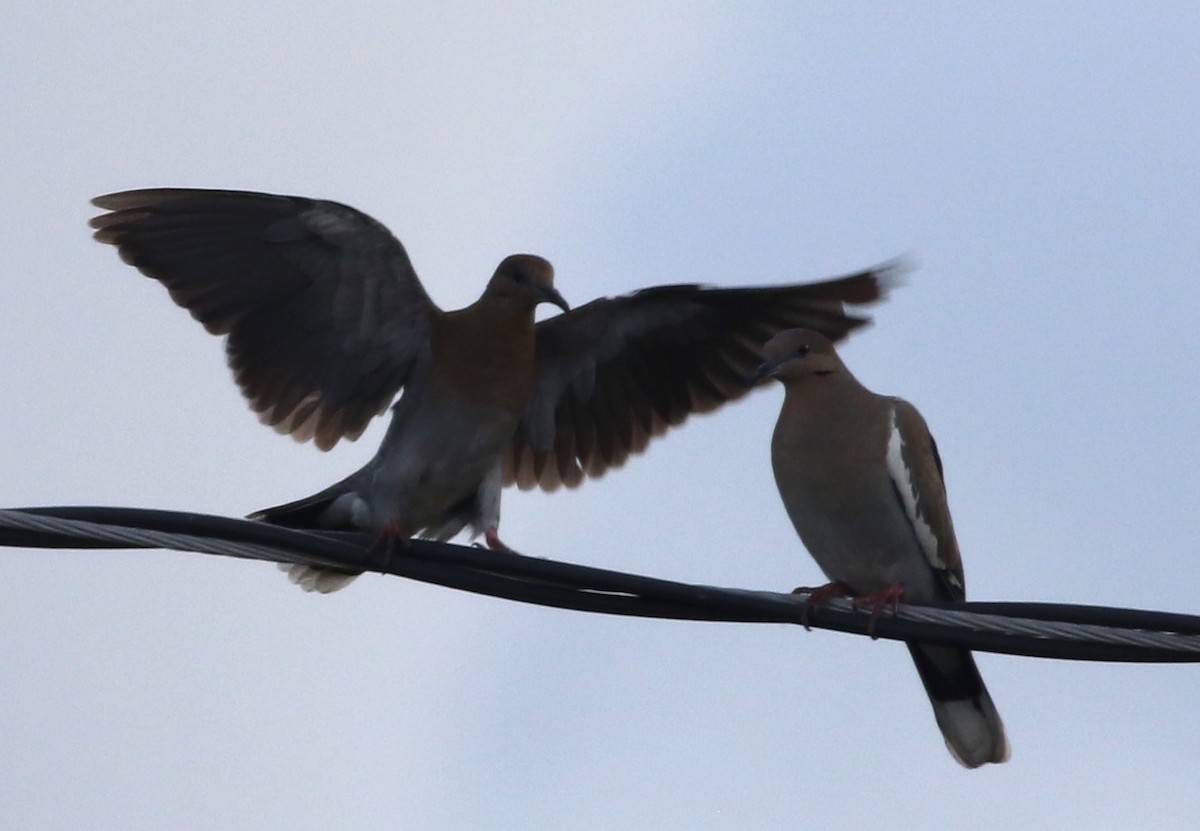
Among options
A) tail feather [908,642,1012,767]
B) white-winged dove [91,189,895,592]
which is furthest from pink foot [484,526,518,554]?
tail feather [908,642,1012,767]

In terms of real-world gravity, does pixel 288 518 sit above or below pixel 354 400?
below

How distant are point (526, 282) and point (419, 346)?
1.40 feet

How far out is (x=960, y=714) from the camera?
513 cm

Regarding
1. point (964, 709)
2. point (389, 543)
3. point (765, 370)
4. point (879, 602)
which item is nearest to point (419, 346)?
point (765, 370)

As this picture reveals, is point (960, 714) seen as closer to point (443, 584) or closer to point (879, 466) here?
point (879, 466)

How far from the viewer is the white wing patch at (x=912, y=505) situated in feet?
16.4

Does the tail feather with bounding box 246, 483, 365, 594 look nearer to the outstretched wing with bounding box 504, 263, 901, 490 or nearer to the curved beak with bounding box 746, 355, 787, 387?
the outstretched wing with bounding box 504, 263, 901, 490

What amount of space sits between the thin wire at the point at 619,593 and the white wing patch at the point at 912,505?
1272 millimetres

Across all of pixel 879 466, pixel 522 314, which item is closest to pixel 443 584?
Result: pixel 879 466

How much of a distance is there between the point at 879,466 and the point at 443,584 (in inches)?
A: 67.1

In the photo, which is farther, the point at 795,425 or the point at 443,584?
the point at 795,425

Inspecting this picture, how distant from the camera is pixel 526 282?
223 inches

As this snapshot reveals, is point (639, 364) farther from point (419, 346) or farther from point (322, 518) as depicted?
point (322, 518)

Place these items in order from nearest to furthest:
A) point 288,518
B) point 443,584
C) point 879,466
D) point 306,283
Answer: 1. point 443,584
2. point 879,466
3. point 288,518
4. point 306,283
